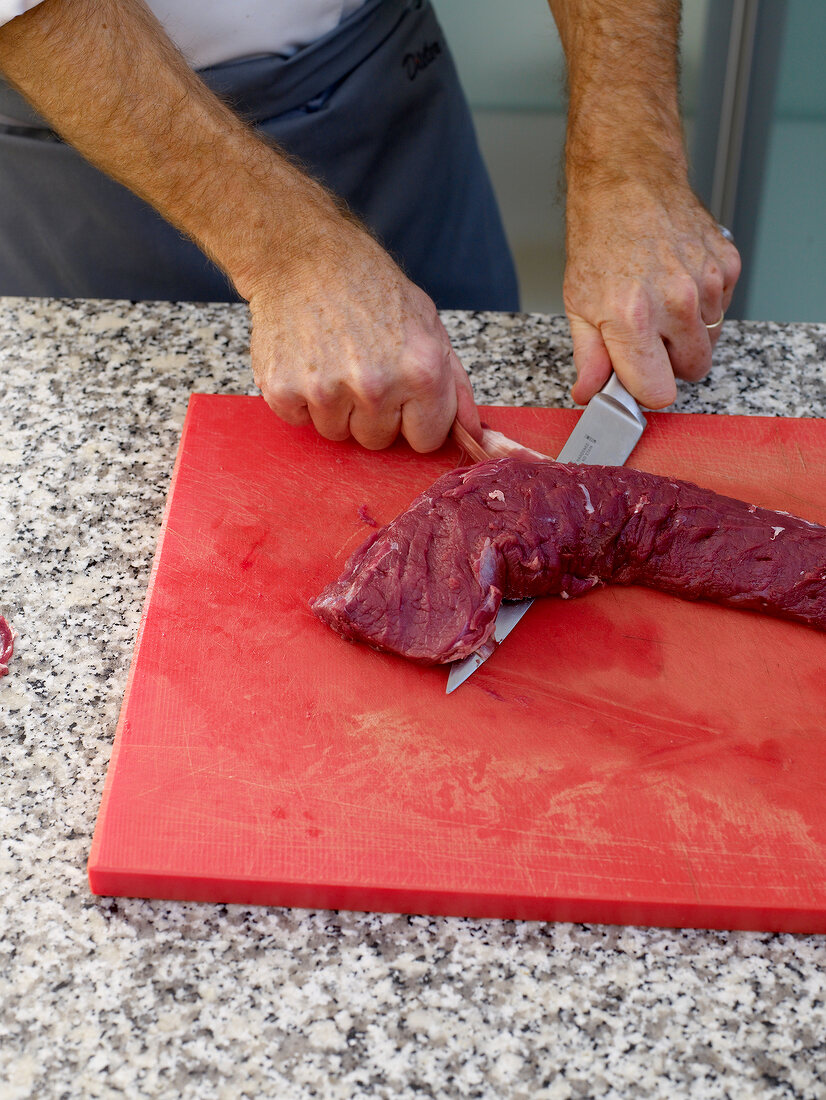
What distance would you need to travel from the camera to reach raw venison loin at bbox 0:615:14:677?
1.71 m

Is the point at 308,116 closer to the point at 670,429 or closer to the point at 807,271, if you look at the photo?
the point at 670,429

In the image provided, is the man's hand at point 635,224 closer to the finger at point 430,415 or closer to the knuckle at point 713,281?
the knuckle at point 713,281

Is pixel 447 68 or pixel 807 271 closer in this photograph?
pixel 447 68

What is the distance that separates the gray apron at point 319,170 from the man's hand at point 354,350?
77cm

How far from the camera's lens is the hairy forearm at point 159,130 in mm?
1981

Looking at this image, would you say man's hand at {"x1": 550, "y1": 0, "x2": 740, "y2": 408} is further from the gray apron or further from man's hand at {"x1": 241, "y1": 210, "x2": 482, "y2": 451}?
the gray apron

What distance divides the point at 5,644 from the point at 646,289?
146cm

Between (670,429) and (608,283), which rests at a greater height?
(608,283)

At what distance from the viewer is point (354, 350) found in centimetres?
199

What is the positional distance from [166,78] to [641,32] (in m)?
1.28

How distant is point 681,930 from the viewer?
4.66ft

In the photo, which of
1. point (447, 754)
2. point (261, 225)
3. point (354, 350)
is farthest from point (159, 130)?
point (447, 754)

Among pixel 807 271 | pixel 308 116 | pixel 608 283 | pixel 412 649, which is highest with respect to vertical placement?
pixel 308 116

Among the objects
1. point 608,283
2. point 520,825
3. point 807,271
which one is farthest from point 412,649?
point 807,271
